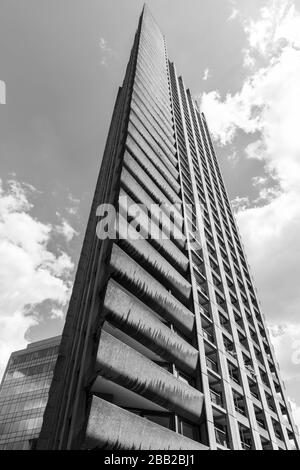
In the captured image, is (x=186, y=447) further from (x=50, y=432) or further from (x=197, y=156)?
(x=197, y=156)

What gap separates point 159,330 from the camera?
18.8m

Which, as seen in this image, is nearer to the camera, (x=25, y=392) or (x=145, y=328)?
(x=145, y=328)

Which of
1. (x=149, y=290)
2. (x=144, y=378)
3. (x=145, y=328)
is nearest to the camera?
(x=144, y=378)

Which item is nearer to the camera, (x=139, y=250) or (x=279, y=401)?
(x=139, y=250)

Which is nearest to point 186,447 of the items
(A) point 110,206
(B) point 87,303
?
(B) point 87,303

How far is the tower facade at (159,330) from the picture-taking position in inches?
597

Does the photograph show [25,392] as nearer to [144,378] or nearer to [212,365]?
[212,365]

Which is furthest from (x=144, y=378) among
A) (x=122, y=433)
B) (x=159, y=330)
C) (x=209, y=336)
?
(x=209, y=336)

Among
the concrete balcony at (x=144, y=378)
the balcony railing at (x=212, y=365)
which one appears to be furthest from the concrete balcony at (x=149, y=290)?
the concrete balcony at (x=144, y=378)

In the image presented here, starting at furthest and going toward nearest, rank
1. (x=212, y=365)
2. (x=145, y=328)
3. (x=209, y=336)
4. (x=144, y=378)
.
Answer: (x=209, y=336)
(x=212, y=365)
(x=145, y=328)
(x=144, y=378)

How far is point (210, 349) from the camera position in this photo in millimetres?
22438

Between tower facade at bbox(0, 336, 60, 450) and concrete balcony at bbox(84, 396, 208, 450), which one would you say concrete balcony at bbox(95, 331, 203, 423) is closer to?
concrete balcony at bbox(84, 396, 208, 450)

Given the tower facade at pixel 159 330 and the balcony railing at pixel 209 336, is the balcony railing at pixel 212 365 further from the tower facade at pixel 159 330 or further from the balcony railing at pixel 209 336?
the balcony railing at pixel 209 336
